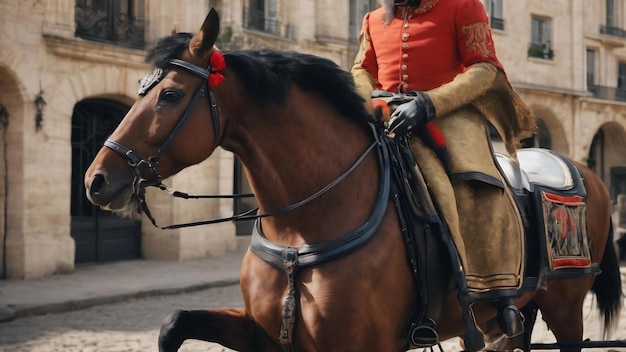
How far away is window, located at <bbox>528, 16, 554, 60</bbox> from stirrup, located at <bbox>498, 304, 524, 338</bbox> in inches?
999

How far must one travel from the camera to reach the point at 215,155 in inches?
693

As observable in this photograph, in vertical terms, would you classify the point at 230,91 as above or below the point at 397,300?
above

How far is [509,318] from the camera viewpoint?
13.3ft

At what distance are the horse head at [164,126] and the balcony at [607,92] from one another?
29.5m

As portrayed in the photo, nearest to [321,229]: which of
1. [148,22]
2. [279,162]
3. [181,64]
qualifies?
[279,162]

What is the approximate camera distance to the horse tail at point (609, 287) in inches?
230

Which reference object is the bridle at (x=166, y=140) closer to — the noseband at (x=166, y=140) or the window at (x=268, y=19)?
the noseband at (x=166, y=140)

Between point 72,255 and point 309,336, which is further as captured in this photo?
point 72,255

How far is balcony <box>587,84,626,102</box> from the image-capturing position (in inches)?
1207

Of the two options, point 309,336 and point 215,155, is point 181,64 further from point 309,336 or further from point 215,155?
point 215,155

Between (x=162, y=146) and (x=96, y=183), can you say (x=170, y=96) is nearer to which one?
(x=162, y=146)

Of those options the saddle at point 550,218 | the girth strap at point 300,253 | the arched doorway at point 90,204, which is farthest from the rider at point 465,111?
the arched doorway at point 90,204

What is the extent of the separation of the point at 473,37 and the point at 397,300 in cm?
148

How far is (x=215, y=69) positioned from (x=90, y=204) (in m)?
12.9
